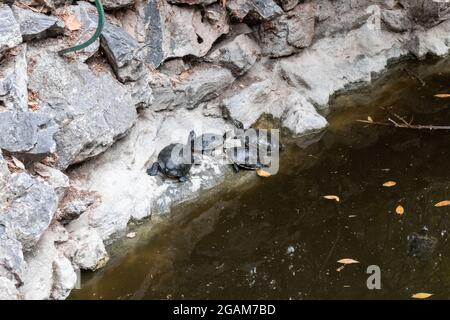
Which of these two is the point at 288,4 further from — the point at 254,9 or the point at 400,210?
the point at 400,210

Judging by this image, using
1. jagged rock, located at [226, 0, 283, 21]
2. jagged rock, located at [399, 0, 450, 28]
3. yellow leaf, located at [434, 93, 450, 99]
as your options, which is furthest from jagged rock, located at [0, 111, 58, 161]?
jagged rock, located at [399, 0, 450, 28]

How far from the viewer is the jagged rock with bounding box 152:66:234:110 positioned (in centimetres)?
781

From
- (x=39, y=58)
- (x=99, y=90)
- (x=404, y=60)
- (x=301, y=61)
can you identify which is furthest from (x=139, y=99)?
(x=404, y=60)

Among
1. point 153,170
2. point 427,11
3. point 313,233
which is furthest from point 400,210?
point 427,11

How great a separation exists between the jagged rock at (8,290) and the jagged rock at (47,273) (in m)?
0.37

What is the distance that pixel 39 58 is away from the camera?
21.5 feet

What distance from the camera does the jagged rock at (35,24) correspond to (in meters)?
6.31

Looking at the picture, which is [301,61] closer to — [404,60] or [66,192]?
[404,60]

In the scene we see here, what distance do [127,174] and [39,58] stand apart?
1525mm

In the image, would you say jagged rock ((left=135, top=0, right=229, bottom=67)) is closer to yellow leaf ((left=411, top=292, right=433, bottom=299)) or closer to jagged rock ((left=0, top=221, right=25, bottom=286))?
jagged rock ((left=0, top=221, right=25, bottom=286))

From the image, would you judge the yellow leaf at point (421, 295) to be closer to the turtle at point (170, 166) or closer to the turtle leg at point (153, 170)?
the turtle at point (170, 166)

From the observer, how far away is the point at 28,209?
5.66 metres

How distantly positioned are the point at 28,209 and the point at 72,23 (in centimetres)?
220

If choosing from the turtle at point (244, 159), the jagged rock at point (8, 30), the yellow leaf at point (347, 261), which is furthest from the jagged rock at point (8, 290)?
the turtle at point (244, 159)
